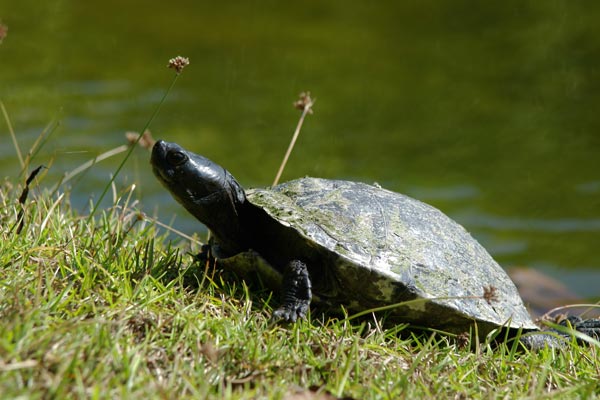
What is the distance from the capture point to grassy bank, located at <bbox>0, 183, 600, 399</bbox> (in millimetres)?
2688

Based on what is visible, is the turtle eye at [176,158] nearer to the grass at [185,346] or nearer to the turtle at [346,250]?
the turtle at [346,250]

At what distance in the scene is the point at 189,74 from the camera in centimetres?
1425

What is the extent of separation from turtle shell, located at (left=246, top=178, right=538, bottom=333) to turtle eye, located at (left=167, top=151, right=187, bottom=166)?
39cm

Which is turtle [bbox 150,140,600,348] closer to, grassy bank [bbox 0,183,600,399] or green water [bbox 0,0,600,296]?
grassy bank [bbox 0,183,600,399]

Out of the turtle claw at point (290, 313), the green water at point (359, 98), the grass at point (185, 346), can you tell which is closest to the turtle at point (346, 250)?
the turtle claw at point (290, 313)

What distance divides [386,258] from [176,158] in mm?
1137

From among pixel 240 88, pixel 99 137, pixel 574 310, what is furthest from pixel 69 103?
pixel 574 310

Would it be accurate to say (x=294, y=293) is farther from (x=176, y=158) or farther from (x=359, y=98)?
(x=359, y=98)

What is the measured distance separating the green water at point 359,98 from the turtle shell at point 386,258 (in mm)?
3920

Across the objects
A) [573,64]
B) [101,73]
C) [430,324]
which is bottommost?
[430,324]

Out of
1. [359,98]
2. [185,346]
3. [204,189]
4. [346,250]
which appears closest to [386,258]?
[346,250]

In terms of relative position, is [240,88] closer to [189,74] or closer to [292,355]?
[189,74]

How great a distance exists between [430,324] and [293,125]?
27.4 ft

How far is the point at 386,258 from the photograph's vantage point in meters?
3.70
